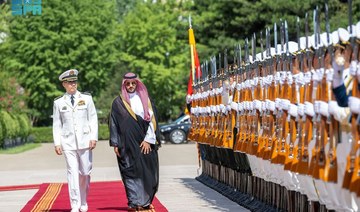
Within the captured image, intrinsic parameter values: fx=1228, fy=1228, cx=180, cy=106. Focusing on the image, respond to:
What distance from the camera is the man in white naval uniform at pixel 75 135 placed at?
1677cm

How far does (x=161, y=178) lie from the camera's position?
84.0 feet

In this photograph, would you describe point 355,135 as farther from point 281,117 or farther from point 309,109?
point 281,117

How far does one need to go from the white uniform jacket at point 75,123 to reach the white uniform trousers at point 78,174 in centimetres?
11

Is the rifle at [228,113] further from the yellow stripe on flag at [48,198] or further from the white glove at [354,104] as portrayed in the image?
the white glove at [354,104]

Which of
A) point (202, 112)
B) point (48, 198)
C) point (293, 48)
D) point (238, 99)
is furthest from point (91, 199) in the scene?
point (293, 48)

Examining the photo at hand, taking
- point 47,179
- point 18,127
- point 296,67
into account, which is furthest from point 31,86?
point 296,67

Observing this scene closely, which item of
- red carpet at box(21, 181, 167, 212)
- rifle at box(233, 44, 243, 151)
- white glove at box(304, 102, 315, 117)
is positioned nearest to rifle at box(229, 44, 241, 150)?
rifle at box(233, 44, 243, 151)

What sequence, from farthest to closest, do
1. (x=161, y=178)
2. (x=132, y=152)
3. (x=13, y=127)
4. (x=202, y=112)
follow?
1. (x=13, y=127)
2. (x=161, y=178)
3. (x=202, y=112)
4. (x=132, y=152)

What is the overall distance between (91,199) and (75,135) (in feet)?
9.41

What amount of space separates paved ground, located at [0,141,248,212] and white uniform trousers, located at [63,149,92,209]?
1273 millimetres

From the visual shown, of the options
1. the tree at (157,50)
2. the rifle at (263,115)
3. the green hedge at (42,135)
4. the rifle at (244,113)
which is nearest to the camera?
the rifle at (263,115)

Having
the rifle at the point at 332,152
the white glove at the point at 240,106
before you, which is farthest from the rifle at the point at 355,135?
the white glove at the point at 240,106

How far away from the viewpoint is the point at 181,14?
275 feet

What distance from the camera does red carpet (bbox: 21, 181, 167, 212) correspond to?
1769cm
